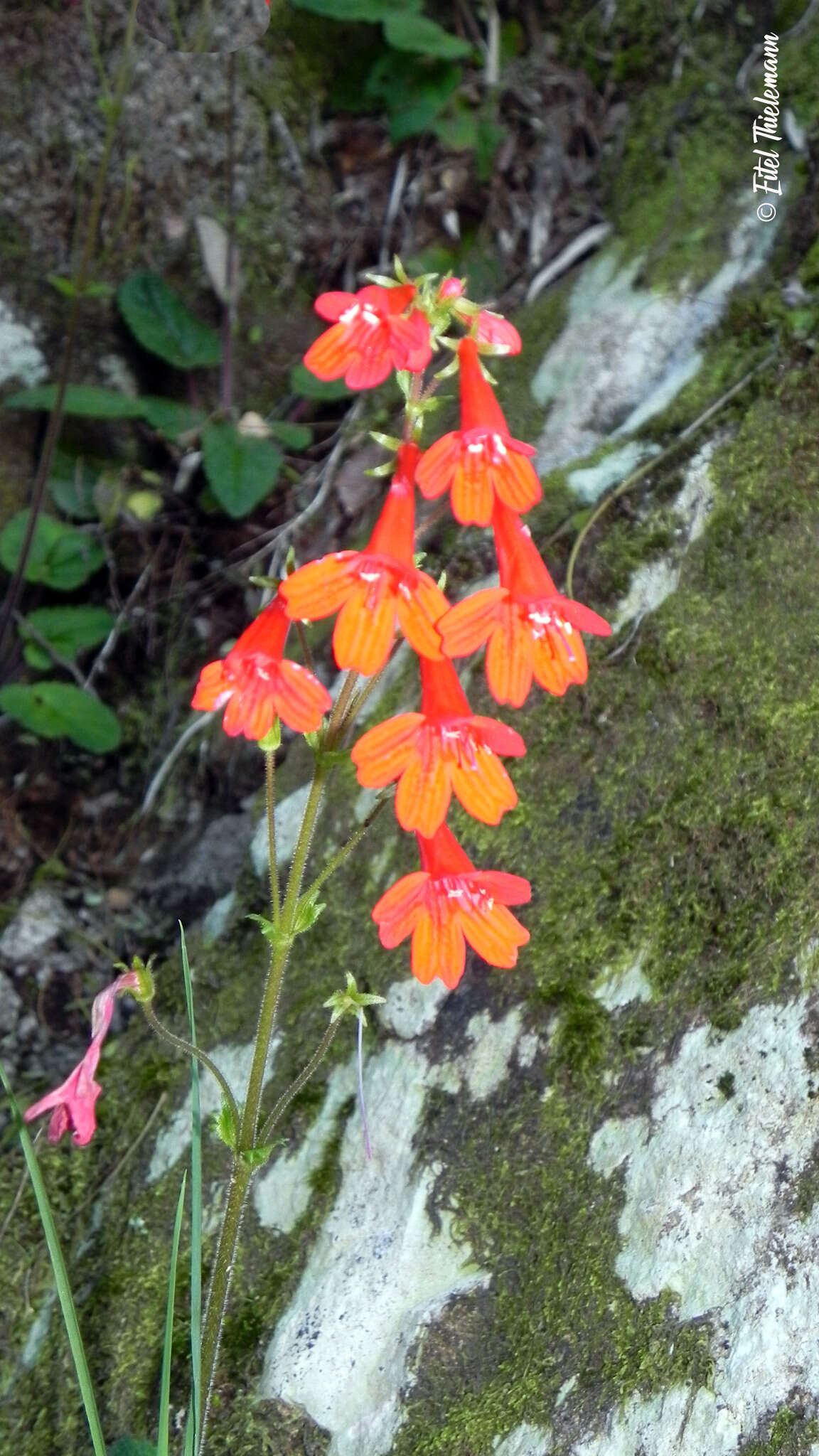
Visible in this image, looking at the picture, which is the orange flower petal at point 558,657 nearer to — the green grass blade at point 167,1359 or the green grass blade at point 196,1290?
the green grass blade at point 196,1290

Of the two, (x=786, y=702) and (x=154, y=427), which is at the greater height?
(x=786, y=702)

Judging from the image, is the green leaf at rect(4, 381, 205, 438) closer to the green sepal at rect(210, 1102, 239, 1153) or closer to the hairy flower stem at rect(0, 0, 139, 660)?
the hairy flower stem at rect(0, 0, 139, 660)

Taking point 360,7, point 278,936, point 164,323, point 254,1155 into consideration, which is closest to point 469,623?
point 278,936

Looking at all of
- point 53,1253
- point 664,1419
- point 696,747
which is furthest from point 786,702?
point 53,1253

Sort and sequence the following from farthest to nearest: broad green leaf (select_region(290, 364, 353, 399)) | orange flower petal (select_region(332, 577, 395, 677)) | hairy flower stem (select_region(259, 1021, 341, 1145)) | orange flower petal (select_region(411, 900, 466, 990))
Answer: broad green leaf (select_region(290, 364, 353, 399))
hairy flower stem (select_region(259, 1021, 341, 1145))
orange flower petal (select_region(411, 900, 466, 990))
orange flower petal (select_region(332, 577, 395, 677))

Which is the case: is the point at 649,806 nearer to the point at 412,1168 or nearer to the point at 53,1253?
the point at 412,1168

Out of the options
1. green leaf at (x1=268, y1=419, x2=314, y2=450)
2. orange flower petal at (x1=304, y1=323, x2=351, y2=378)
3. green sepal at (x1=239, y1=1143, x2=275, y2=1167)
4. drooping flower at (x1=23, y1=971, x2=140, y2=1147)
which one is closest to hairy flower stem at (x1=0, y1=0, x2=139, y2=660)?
green leaf at (x1=268, y1=419, x2=314, y2=450)

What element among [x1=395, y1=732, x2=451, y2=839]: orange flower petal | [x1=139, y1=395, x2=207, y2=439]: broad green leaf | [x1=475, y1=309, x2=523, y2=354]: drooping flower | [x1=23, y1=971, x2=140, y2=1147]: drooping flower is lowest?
[x1=23, y1=971, x2=140, y2=1147]: drooping flower

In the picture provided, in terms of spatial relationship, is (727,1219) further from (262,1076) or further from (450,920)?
(262,1076)
